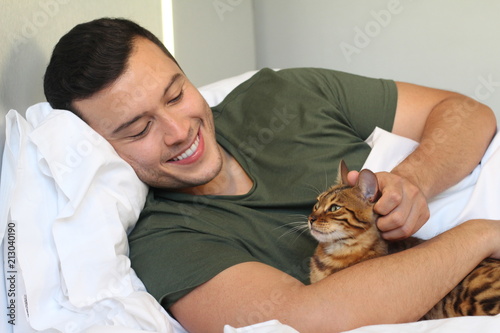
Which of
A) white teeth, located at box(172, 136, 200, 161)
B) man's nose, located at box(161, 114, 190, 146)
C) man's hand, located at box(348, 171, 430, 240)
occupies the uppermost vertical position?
man's nose, located at box(161, 114, 190, 146)

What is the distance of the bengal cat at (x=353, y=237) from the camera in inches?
41.8

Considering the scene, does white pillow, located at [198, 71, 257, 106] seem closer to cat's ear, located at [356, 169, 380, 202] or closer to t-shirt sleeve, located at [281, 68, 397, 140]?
Result: t-shirt sleeve, located at [281, 68, 397, 140]

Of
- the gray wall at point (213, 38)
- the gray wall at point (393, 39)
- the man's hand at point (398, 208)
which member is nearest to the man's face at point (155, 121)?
the man's hand at point (398, 208)

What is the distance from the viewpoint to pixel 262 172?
1389 millimetres

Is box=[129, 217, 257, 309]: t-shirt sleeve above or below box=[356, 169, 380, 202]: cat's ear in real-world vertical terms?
below

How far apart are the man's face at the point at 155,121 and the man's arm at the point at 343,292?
33 centimetres

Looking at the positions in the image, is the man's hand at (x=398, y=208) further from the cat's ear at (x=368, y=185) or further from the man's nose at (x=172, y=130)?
the man's nose at (x=172, y=130)

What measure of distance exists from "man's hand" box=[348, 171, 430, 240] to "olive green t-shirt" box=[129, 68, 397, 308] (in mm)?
235

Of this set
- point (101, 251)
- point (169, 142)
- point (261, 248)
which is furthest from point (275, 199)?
point (101, 251)

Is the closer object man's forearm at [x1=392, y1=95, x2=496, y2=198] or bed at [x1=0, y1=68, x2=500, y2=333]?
bed at [x1=0, y1=68, x2=500, y2=333]

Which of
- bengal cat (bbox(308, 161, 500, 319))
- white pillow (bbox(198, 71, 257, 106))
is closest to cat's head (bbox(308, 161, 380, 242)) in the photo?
bengal cat (bbox(308, 161, 500, 319))

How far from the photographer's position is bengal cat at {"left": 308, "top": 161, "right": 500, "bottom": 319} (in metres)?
1.06

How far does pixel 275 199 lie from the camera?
4.32 ft

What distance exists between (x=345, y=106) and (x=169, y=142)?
0.52 m
